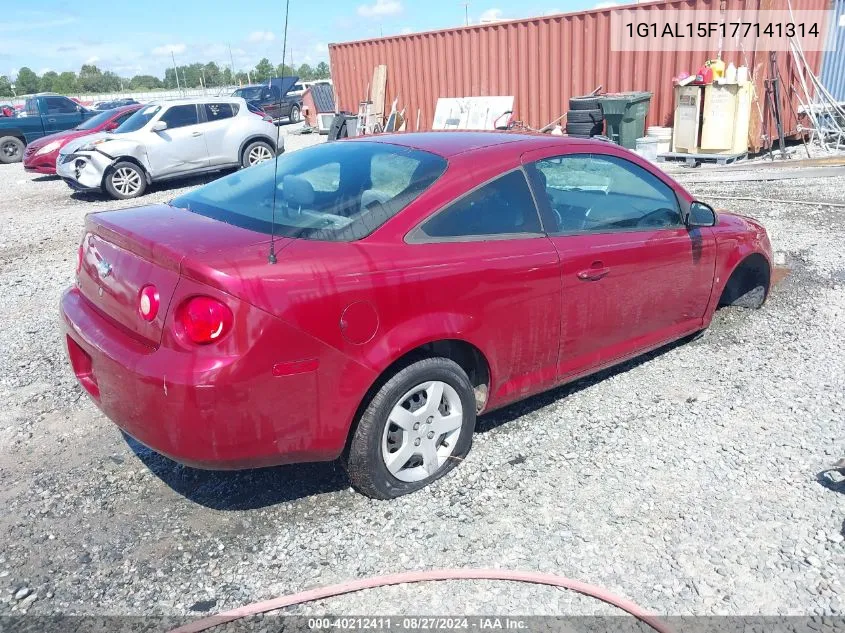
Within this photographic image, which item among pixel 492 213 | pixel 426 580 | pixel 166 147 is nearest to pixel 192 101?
pixel 166 147

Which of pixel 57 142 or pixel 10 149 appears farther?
pixel 10 149

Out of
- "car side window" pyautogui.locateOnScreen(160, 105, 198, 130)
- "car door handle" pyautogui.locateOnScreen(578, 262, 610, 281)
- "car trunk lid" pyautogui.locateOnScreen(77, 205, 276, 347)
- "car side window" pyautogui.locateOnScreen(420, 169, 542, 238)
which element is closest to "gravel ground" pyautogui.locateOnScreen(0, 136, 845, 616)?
"car door handle" pyautogui.locateOnScreen(578, 262, 610, 281)

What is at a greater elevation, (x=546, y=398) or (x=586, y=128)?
(x=586, y=128)

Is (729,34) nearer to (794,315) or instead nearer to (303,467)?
(794,315)

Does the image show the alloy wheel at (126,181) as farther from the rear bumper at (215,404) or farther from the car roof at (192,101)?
the rear bumper at (215,404)

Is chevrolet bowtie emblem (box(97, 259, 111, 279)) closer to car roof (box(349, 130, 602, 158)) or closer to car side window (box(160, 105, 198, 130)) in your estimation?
car roof (box(349, 130, 602, 158))

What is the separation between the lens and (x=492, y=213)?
3111 millimetres

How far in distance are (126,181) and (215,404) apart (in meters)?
10.1

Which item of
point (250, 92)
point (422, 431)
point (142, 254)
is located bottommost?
point (422, 431)

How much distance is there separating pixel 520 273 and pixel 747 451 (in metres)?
1.41

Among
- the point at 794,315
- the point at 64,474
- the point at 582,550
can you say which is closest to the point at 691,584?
the point at 582,550

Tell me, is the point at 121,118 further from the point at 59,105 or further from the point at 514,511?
the point at 514,511

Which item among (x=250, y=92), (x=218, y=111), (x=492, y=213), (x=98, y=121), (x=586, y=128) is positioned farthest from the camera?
(x=250, y=92)

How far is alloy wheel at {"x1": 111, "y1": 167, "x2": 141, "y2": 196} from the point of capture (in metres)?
11.1
